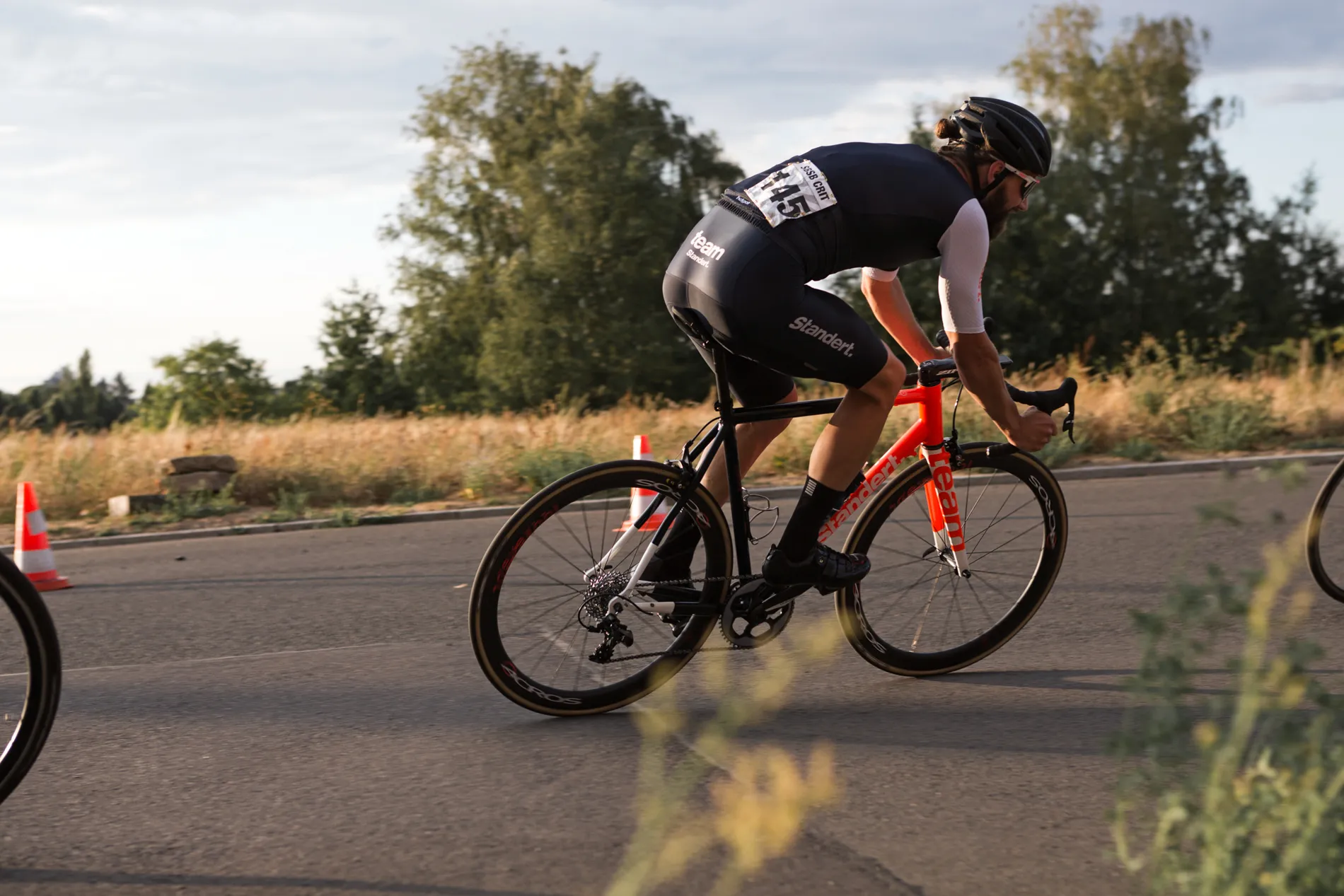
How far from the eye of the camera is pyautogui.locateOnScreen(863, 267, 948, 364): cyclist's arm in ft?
16.1

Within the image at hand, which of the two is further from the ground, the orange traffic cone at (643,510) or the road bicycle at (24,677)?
the orange traffic cone at (643,510)

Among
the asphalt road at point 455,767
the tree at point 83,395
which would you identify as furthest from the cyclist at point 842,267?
the tree at point 83,395

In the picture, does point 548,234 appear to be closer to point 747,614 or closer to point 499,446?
point 499,446

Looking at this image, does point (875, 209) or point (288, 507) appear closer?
point (875, 209)

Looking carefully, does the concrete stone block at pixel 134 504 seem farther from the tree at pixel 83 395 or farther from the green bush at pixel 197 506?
the tree at pixel 83 395

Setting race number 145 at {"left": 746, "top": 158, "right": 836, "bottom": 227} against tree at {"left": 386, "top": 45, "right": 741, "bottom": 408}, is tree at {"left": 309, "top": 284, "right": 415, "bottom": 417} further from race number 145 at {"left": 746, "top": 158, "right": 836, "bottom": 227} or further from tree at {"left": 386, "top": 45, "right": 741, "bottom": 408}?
race number 145 at {"left": 746, "top": 158, "right": 836, "bottom": 227}

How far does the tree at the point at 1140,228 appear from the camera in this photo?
160 ft

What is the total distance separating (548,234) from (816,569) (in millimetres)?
45056

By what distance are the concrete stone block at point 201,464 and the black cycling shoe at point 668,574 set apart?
990 centimetres

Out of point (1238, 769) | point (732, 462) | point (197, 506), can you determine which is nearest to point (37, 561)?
point (197, 506)

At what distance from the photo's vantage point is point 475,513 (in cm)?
1177

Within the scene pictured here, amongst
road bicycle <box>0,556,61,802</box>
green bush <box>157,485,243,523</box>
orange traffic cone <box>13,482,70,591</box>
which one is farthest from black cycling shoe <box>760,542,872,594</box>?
green bush <box>157,485,243,523</box>

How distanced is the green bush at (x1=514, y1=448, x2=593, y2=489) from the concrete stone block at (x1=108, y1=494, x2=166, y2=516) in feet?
11.1

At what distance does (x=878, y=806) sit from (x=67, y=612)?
17.7 ft
